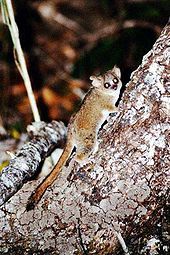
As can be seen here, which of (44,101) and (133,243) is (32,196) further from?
(44,101)

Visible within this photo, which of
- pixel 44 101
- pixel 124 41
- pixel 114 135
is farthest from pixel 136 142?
pixel 44 101

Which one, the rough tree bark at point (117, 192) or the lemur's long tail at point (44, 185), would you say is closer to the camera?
the rough tree bark at point (117, 192)

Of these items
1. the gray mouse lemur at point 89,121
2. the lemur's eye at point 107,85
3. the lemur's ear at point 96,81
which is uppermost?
the lemur's ear at point 96,81

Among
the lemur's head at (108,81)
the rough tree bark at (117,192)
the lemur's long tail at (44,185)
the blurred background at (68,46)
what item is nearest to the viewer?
the rough tree bark at (117,192)

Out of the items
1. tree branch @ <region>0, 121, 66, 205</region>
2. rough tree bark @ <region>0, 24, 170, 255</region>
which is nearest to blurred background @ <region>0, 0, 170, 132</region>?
tree branch @ <region>0, 121, 66, 205</region>

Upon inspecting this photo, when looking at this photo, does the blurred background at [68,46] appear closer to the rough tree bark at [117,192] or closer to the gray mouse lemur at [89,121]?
the gray mouse lemur at [89,121]

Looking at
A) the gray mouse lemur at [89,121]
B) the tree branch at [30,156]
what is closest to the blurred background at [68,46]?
the tree branch at [30,156]

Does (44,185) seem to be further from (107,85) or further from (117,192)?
(107,85)
